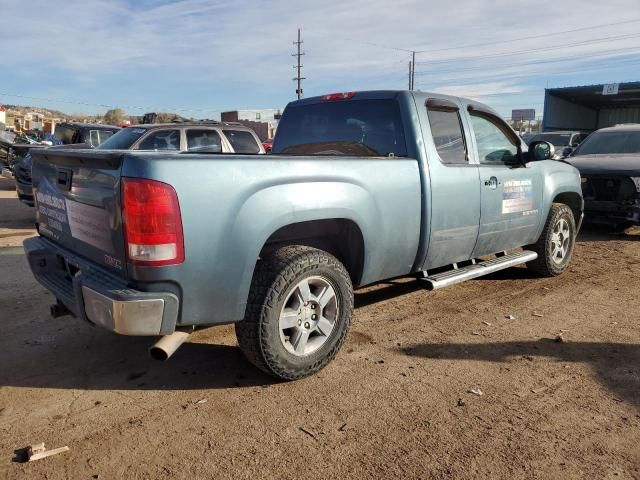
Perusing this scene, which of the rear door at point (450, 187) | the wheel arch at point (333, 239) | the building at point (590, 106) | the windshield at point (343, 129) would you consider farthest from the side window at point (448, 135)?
the building at point (590, 106)

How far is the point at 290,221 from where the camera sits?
3266 mm

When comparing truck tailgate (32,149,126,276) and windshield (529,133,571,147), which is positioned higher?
windshield (529,133,571,147)

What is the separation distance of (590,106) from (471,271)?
35.0 meters

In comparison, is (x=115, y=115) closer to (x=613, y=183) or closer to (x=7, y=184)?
(x=7, y=184)

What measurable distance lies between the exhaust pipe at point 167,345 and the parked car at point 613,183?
287 inches

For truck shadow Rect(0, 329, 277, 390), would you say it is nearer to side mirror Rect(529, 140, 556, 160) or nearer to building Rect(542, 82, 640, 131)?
side mirror Rect(529, 140, 556, 160)

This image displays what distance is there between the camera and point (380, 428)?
2953 millimetres

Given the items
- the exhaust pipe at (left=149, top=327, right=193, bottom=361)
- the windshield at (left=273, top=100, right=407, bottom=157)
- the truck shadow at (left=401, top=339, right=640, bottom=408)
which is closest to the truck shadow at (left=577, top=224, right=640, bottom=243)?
the truck shadow at (left=401, top=339, right=640, bottom=408)

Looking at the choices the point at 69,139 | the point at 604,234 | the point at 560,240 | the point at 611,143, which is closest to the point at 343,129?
the point at 560,240

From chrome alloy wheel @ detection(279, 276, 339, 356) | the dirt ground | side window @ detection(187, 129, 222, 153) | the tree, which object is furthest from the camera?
the tree

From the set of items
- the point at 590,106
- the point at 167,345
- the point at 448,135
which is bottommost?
the point at 167,345

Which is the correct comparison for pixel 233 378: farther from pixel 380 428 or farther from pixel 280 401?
pixel 380 428

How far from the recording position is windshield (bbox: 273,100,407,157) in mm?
4402

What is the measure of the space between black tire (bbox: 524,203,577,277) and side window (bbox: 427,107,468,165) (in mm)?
1723
